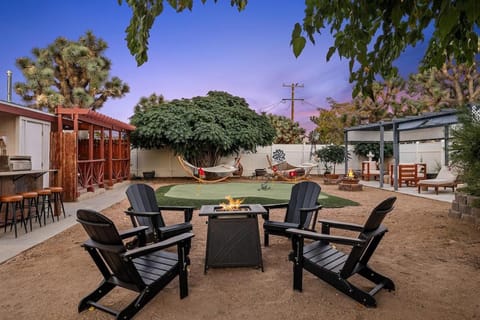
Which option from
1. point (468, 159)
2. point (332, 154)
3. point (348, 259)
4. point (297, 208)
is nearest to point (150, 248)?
point (348, 259)

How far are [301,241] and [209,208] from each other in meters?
1.36

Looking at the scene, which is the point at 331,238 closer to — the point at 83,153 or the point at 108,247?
the point at 108,247

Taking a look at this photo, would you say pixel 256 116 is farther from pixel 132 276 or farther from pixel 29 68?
pixel 29 68

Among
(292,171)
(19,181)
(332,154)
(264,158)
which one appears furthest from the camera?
(264,158)

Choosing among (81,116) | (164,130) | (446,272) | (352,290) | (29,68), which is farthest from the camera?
(29,68)

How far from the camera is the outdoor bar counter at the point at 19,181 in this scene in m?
4.74

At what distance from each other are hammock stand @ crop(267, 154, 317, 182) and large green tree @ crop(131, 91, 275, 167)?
3.94 feet

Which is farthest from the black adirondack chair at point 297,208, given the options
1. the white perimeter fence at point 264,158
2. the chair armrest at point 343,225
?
the white perimeter fence at point 264,158

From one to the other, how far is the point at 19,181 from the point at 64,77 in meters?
16.2

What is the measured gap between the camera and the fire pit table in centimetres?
321

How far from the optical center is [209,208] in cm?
378

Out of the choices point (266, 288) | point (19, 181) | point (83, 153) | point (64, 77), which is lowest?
point (266, 288)

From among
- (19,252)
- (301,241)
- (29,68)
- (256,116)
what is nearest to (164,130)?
(256,116)

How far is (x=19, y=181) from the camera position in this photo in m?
5.25
